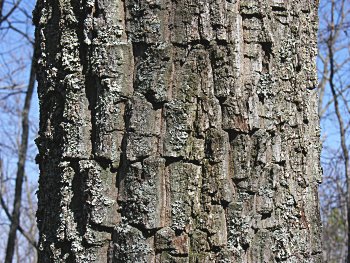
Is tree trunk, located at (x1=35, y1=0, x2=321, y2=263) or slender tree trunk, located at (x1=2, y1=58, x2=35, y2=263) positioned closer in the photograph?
tree trunk, located at (x1=35, y1=0, x2=321, y2=263)

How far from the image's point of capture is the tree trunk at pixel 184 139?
1407mm

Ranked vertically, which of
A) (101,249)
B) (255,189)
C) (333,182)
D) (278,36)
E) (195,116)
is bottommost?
(101,249)

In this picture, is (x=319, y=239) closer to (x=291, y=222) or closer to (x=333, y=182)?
(x=291, y=222)

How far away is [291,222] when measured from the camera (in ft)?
4.84

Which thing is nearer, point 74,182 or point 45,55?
point 74,182

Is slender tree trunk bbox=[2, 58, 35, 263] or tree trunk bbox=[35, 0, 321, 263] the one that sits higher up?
slender tree trunk bbox=[2, 58, 35, 263]

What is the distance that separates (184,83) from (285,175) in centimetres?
31

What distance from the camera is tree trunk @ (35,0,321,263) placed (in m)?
1.41

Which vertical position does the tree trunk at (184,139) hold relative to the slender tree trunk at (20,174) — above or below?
below

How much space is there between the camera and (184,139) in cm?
142

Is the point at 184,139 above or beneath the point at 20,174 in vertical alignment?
beneath

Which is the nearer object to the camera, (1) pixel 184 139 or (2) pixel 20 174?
(1) pixel 184 139

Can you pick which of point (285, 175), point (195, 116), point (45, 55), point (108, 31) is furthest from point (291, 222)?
point (45, 55)

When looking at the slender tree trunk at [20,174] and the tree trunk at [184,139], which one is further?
the slender tree trunk at [20,174]
